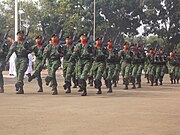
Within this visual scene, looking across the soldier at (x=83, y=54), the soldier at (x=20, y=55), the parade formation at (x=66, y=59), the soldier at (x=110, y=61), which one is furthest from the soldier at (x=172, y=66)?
the soldier at (x=20, y=55)

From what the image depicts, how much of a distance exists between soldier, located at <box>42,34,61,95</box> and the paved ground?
191 centimetres

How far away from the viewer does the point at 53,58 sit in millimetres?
15969

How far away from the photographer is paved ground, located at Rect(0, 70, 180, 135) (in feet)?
27.3

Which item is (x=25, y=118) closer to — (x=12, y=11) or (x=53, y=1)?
(x=53, y=1)

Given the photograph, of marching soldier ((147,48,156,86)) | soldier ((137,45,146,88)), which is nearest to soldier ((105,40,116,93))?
soldier ((137,45,146,88))

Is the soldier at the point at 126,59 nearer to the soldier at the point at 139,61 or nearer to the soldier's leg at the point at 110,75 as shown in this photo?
the soldier at the point at 139,61

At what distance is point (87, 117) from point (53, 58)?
626cm

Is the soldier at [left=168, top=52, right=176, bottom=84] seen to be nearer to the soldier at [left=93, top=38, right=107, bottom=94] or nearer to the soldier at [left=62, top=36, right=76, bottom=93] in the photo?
the soldier at [left=93, top=38, right=107, bottom=94]

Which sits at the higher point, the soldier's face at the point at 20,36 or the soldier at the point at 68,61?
the soldier's face at the point at 20,36

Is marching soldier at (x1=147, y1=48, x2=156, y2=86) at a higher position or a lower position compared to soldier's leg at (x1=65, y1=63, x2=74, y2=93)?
higher

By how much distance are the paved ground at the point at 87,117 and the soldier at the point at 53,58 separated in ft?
6.26

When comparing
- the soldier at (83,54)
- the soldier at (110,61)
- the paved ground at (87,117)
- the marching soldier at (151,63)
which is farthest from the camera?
the marching soldier at (151,63)

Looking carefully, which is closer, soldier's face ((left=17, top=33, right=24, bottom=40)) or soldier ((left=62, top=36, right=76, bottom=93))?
soldier's face ((left=17, top=33, right=24, bottom=40))

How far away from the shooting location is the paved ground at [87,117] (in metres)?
8.31
